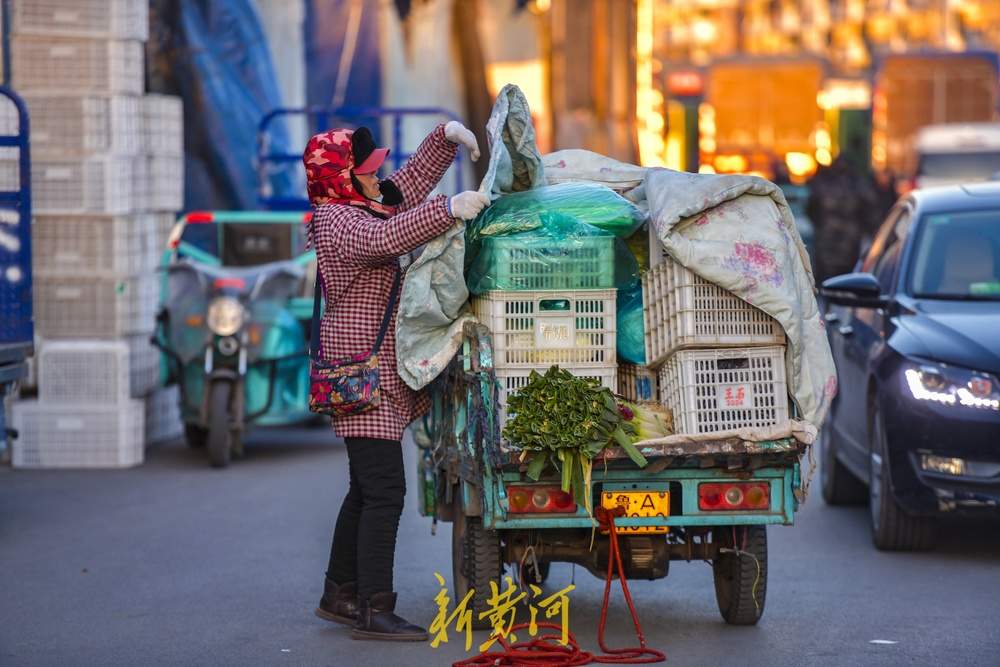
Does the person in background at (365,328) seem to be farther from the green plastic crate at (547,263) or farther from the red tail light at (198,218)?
the red tail light at (198,218)

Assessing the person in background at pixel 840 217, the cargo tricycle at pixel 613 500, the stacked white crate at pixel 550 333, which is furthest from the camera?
the person in background at pixel 840 217

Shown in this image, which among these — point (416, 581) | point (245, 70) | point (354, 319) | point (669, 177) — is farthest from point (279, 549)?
point (245, 70)

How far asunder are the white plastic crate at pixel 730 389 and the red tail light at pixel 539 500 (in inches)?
19.8

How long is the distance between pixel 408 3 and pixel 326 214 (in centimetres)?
1667

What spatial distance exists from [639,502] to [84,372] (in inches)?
254

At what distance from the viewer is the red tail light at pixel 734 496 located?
22.3ft

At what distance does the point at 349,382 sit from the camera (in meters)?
6.95

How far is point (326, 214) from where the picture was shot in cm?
700

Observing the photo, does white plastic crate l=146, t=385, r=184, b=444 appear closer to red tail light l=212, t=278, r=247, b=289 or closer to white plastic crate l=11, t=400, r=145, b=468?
white plastic crate l=11, t=400, r=145, b=468

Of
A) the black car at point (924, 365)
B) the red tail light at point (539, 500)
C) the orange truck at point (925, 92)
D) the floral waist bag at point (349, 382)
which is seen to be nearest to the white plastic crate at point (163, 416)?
the black car at point (924, 365)

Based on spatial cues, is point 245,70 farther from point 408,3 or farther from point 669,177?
point 669,177

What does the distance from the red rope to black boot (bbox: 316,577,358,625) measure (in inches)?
26.2

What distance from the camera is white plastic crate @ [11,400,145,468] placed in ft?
40.0

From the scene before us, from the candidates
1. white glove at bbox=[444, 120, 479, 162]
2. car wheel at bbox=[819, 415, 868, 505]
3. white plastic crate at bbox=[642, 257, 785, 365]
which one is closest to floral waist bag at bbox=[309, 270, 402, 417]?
white glove at bbox=[444, 120, 479, 162]
